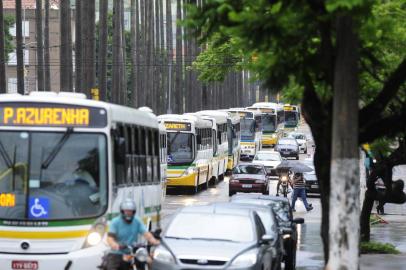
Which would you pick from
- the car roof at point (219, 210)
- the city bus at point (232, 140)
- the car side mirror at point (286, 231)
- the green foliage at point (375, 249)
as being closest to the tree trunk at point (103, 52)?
the city bus at point (232, 140)

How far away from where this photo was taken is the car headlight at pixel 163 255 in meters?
14.4

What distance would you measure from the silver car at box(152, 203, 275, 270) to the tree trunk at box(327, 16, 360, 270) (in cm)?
214

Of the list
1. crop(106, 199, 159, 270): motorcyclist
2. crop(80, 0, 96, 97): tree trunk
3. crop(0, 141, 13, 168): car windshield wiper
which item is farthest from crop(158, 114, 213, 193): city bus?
crop(106, 199, 159, 270): motorcyclist

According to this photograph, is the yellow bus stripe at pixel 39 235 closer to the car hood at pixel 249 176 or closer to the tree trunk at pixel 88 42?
the car hood at pixel 249 176

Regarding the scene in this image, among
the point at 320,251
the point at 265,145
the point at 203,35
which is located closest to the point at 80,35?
the point at 320,251

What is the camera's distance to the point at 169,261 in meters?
14.4

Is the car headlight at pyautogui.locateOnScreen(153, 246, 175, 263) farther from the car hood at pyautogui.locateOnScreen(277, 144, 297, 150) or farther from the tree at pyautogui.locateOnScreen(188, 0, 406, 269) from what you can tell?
the car hood at pyautogui.locateOnScreen(277, 144, 297, 150)

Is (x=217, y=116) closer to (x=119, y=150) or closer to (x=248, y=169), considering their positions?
(x=248, y=169)

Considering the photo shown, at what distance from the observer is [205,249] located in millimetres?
14531

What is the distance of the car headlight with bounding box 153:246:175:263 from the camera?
14.4 meters

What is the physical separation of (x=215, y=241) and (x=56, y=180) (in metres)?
2.65

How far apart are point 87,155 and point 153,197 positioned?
5140mm

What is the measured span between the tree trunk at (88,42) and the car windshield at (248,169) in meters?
7.76

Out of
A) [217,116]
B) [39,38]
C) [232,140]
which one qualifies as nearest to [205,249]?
[39,38]
